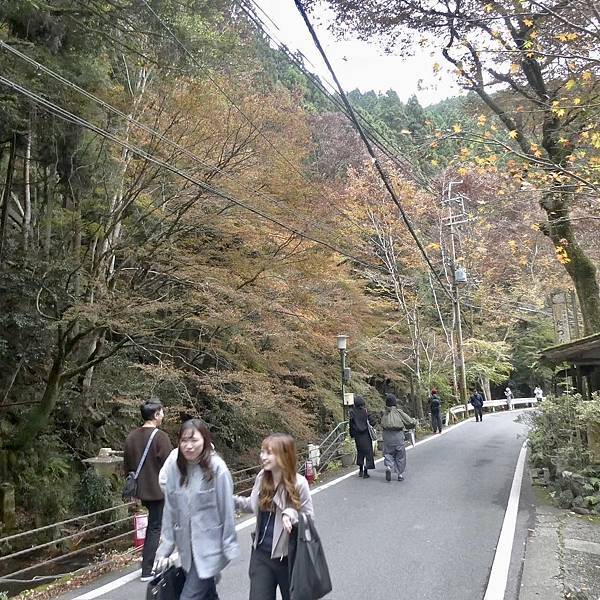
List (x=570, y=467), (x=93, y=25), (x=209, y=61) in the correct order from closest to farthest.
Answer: (x=93, y=25), (x=570, y=467), (x=209, y=61)

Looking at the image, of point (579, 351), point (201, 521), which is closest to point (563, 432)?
point (579, 351)

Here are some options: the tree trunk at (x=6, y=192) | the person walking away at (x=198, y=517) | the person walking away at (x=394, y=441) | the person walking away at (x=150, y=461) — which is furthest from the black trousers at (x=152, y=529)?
the tree trunk at (x=6, y=192)

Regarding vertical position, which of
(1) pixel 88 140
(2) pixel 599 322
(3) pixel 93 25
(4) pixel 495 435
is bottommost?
(4) pixel 495 435

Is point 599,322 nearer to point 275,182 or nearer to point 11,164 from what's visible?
point 275,182

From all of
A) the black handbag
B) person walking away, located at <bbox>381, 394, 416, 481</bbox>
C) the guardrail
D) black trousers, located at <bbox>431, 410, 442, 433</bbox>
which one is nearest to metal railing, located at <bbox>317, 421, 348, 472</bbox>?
person walking away, located at <bbox>381, 394, 416, 481</bbox>

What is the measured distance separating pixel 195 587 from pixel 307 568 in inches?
27.3

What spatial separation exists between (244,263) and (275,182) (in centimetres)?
188

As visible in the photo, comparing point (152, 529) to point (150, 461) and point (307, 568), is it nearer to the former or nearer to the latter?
point (150, 461)

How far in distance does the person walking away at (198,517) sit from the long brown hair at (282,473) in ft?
0.72

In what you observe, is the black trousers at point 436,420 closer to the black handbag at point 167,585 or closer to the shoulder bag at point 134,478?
the shoulder bag at point 134,478

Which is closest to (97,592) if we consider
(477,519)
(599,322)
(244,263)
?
(477,519)

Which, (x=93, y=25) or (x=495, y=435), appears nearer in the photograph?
(x=93, y=25)

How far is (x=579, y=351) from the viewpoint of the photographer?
8.93 meters

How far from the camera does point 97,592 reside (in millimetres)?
4664
